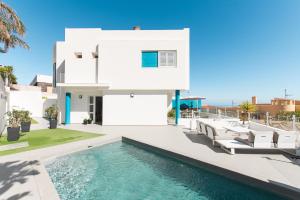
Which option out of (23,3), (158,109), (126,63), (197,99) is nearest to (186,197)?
(158,109)

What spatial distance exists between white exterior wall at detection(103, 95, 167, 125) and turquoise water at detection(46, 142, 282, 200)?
7.42 meters

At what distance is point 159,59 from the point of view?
46.8 feet

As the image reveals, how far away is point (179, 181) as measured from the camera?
4.95 meters

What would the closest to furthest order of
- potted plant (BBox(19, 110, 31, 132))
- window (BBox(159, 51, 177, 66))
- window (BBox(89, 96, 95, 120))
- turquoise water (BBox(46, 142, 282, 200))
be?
turquoise water (BBox(46, 142, 282, 200)) → potted plant (BBox(19, 110, 31, 132)) → window (BBox(159, 51, 177, 66)) → window (BBox(89, 96, 95, 120))

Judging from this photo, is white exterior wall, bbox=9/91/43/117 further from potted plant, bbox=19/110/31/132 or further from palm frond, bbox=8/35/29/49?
potted plant, bbox=19/110/31/132

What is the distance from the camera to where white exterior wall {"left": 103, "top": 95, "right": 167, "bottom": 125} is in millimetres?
14344

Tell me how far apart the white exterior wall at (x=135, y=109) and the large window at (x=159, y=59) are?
9.88 ft

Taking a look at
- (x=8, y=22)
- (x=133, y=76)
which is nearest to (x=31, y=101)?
(x=8, y=22)


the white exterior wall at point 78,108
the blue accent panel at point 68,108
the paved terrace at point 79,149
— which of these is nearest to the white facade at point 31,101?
the white exterior wall at point 78,108

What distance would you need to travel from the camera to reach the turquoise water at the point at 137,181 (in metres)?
4.18

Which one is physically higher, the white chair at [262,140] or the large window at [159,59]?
the large window at [159,59]

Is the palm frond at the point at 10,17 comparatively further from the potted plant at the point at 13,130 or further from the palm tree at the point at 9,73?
the palm tree at the point at 9,73

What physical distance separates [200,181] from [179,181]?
2.21 ft

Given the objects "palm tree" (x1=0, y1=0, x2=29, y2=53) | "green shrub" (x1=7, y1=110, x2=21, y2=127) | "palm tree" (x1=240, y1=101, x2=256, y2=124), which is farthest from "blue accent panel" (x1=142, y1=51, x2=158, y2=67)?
"green shrub" (x1=7, y1=110, x2=21, y2=127)
